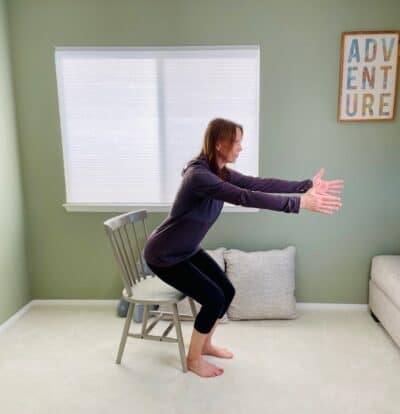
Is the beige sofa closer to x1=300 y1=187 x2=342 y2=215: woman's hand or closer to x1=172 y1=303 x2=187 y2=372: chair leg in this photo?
x1=300 y1=187 x2=342 y2=215: woman's hand

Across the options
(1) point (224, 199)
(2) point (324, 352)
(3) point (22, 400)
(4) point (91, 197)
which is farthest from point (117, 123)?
(2) point (324, 352)

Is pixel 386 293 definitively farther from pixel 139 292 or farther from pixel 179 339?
pixel 139 292

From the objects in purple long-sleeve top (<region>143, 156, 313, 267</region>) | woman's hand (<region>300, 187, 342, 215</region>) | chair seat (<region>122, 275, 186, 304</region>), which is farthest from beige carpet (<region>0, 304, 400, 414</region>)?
woman's hand (<region>300, 187, 342, 215</region>)

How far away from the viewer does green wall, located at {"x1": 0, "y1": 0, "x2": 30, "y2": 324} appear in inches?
109

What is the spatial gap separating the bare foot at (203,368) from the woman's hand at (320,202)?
42.0 inches

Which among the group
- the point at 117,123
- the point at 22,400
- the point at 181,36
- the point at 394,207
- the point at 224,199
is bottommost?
the point at 22,400

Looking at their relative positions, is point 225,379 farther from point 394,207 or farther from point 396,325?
point 394,207

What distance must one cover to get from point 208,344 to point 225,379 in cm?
25

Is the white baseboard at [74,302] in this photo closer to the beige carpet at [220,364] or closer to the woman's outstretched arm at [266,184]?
the beige carpet at [220,364]

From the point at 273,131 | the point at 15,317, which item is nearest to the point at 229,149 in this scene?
the point at 273,131

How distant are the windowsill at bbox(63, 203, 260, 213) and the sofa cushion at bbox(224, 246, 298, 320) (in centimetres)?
37

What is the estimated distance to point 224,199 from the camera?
1.91 meters

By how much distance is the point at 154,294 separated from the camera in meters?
2.25

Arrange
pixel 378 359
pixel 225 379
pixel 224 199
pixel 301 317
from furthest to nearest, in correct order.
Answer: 1. pixel 301 317
2. pixel 378 359
3. pixel 225 379
4. pixel 224 199
